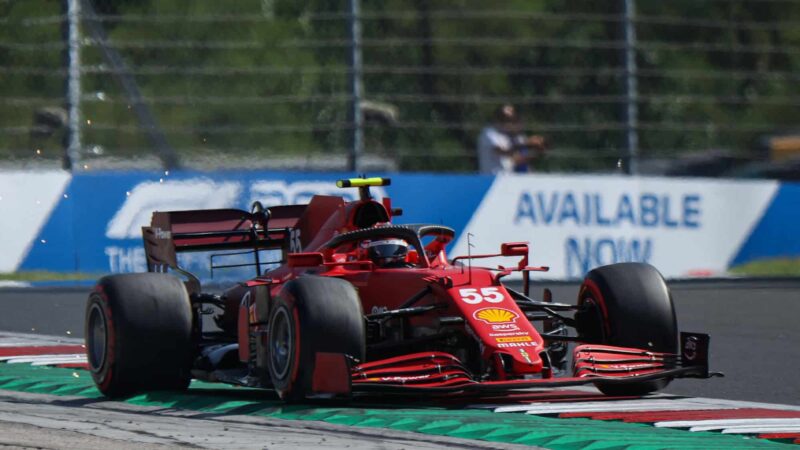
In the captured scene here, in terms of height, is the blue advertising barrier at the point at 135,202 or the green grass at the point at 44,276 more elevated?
the blue advertising barrier at the point at 135,202

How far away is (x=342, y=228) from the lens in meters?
8.75

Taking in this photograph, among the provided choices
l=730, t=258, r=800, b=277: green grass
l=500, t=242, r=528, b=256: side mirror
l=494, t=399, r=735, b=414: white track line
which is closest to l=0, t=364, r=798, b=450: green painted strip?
l=494, t=399, r=735, b=414: white track line

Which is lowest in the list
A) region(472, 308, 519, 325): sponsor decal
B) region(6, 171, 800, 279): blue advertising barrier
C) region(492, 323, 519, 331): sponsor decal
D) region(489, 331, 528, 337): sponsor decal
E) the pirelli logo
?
the pirelli logo

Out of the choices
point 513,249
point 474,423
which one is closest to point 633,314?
point 513,249

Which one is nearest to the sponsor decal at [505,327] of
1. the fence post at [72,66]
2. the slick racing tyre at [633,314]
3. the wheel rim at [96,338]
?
the slick racing tyre at [633,314]

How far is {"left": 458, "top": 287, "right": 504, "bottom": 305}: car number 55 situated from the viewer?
7.76 m

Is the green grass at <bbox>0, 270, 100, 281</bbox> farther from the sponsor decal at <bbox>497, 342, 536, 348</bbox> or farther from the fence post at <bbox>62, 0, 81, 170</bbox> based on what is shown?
the sponsor decal at <bbox>497, 342, 536, 348</bbox>

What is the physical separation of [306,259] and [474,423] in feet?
5.11

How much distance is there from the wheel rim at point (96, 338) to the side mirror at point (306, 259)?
39.9 inches

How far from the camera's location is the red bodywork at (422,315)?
743 centimetres

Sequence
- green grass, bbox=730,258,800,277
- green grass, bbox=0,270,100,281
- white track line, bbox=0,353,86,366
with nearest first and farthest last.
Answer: white track line, bbox=0,353,86,366 < green grass, bbox=0,270,100,281 < green grass, bbox=730,258,800,277

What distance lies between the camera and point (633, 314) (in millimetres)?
8125

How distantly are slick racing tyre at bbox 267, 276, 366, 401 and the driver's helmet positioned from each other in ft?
2.52

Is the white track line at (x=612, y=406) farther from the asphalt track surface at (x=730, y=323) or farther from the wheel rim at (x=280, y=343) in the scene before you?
the wheel rim at (x=280, y=343)
